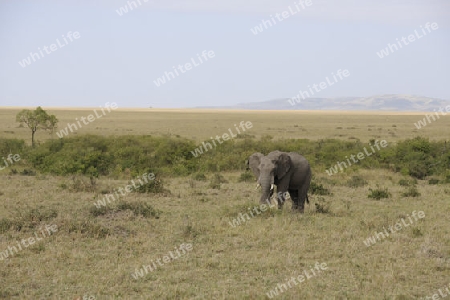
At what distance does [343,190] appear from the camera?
20.0 meters

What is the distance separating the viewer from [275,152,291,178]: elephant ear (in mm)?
14094

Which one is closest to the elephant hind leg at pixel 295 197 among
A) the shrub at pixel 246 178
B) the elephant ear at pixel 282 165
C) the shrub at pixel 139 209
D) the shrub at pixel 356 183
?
the elephant ear at pixel 282 165

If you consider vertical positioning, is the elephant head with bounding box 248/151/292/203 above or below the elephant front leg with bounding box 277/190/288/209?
above

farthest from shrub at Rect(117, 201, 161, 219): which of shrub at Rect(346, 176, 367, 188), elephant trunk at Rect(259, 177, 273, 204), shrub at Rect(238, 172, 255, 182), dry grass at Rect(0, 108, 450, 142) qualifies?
dry grass at Rect(0, 108, 450, 142)

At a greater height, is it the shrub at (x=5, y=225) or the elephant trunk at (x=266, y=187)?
the shrub at (x=5, y=225)

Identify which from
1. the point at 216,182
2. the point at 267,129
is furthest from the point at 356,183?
the point at 267,129

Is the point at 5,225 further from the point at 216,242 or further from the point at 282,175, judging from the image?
the point at 282,175

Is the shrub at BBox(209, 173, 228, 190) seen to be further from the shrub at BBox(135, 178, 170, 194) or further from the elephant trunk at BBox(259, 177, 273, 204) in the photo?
the elephant trunk at BBox(259, 177, 273, 204)

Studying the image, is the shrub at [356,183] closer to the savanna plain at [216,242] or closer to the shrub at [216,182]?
the savanna plain at [216,242]

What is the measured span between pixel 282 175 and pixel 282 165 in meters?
0.27

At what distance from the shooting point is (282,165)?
14.1 metres

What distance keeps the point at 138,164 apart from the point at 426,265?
65.0 feet

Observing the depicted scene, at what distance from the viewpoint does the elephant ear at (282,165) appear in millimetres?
14094

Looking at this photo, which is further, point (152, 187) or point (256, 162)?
point (152, 187)
